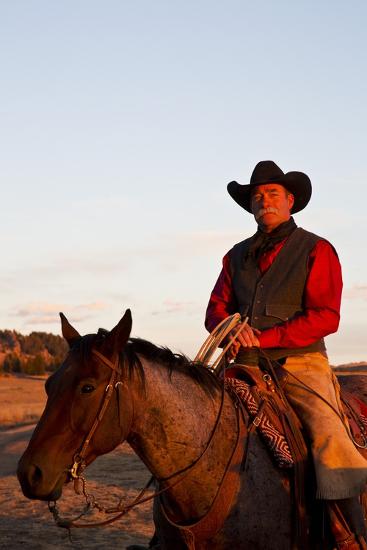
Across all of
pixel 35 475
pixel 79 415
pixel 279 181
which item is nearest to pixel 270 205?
pixel 279 181

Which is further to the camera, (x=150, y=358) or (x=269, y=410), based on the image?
(x=269, y=410)

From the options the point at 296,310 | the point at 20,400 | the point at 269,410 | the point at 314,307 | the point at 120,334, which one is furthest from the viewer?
the point at 20,400

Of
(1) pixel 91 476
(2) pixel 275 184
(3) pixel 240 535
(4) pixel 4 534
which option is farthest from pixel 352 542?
(1) pixel 91 476

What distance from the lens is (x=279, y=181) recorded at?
6.61m

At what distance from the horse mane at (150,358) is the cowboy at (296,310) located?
54 centimetres

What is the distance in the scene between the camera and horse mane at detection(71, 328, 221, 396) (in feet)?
15.9

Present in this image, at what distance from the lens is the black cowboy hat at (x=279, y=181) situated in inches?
260

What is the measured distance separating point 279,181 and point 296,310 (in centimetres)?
103

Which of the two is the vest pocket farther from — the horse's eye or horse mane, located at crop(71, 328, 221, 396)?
the horse's eye

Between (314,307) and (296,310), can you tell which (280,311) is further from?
(314,307)

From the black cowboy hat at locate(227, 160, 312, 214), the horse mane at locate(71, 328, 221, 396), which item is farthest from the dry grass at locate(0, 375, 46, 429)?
the horse mane at locate(71, 328, 221, 396)

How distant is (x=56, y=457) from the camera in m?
4.54

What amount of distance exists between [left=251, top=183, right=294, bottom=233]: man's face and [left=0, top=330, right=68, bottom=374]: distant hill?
43.4 metres

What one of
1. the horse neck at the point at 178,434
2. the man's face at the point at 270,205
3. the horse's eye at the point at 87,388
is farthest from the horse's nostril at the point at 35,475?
the man's face at the point at 270,205
